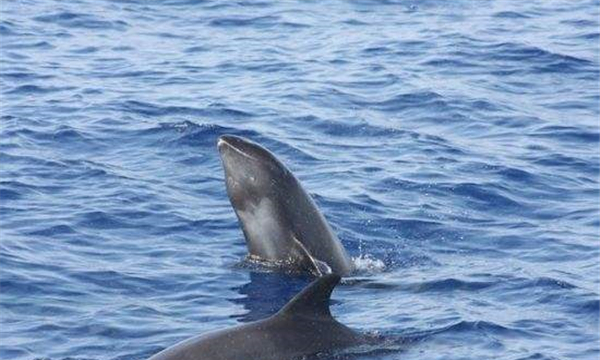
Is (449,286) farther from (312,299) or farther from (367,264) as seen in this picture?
(312,299)

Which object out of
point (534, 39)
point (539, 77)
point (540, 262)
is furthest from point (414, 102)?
point (540, 262)

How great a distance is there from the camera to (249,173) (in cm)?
1855

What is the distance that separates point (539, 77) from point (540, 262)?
9.92 metres

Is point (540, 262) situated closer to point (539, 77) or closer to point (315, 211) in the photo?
point (315, 211)

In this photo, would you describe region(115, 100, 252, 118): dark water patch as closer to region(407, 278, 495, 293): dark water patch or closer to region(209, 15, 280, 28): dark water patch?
region(209, 15, 280, 28): dark water patch

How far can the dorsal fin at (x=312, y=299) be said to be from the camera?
1413cm

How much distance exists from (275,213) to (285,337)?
174 inches

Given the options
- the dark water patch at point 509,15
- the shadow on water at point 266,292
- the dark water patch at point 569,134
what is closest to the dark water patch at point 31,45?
the dark water patch at point 509,15

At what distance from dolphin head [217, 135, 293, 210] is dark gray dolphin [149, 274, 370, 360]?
4.08 metres

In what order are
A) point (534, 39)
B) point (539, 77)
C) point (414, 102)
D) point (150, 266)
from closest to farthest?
point (150, 266), point (414, 102), point (539, 77), point (534, 39)

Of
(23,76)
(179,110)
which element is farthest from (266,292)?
(23,76)

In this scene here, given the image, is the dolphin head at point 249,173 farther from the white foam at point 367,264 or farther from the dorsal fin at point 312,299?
the dorsal fin at point 312,299

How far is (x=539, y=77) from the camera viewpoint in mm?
28328

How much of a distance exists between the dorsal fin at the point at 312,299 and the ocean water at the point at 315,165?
51 centimetres
